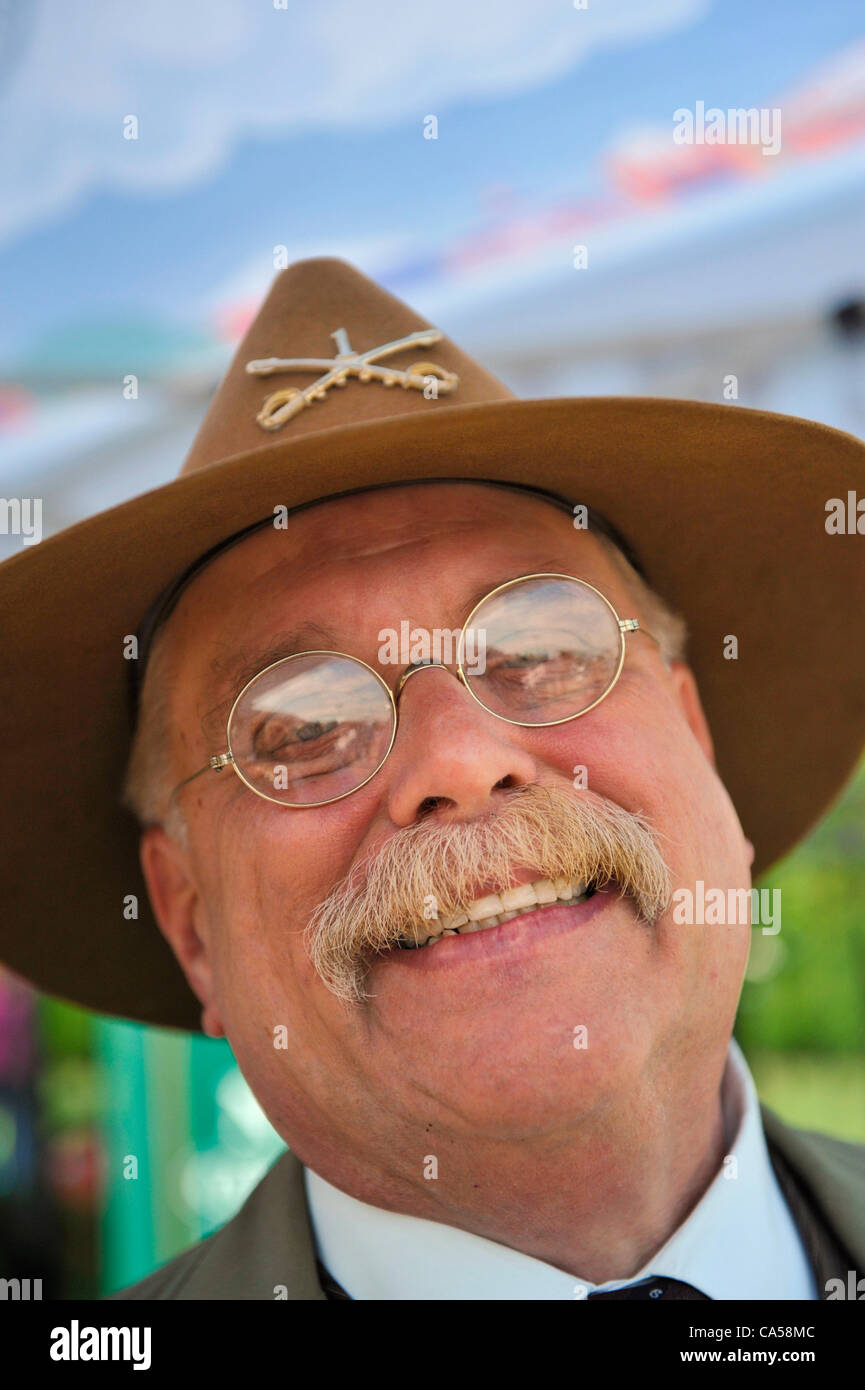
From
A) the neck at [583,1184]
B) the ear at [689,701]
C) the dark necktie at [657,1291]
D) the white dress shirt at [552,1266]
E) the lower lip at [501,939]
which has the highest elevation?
the ear at [689,701]

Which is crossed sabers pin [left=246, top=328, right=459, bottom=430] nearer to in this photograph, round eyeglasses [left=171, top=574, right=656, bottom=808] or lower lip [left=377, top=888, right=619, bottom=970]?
round eyeglasses [left=171, top=574, right=656, bottom=808]

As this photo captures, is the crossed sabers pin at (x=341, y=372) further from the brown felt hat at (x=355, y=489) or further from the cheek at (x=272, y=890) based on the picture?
the cheek at (x=272, y=890)

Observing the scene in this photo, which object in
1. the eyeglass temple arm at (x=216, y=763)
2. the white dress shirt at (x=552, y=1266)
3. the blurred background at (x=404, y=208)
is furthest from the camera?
the blurred background at (x=404, y=208)

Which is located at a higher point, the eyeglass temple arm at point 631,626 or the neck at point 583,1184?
the eyeglass temple arm at point 631,626

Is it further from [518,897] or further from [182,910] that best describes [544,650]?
[182,910]

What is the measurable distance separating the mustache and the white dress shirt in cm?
40

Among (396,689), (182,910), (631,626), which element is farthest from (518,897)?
(182,910)

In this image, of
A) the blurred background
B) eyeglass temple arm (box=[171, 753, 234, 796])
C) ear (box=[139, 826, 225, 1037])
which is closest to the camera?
eyeglass temple arm (box=[171, 753, 234, 796])

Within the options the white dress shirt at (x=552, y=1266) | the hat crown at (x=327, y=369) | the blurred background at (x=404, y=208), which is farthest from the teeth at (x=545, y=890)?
the blurred background at (x=404, y=208)

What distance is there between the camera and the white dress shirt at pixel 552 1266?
157 cm

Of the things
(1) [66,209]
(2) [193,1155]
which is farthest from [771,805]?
(1) [66,209]

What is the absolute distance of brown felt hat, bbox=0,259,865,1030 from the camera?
5.37 ft

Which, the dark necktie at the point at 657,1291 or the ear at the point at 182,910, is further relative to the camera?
the ear at the point at 182,910

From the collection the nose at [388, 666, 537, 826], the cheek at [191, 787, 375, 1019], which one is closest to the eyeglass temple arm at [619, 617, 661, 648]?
the nose at [388, 666, 537, 826]
